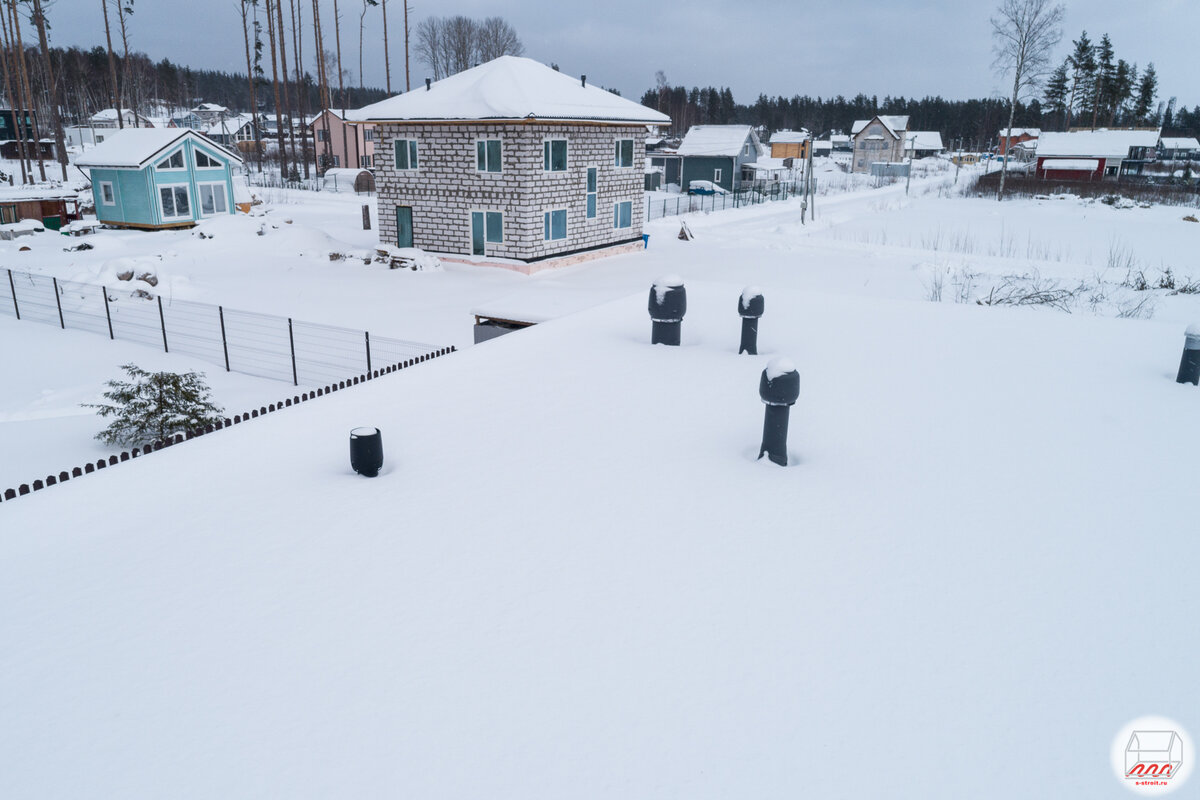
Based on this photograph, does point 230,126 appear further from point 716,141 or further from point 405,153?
point 405,153

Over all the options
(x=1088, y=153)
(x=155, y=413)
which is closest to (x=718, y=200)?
(x=1088, y=153)

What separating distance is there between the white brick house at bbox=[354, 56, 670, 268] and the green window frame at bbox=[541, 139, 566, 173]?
0.10ft

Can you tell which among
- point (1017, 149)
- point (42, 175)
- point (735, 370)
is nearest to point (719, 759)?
point (735, 370)

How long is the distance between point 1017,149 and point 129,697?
118893 millimetres

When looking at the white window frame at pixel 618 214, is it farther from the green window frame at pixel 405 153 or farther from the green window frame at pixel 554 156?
the green window frame at pixel 405 153

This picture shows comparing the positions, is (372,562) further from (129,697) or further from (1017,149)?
(1017,149)

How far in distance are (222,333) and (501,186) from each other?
1136cm

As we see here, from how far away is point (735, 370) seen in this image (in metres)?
8.41

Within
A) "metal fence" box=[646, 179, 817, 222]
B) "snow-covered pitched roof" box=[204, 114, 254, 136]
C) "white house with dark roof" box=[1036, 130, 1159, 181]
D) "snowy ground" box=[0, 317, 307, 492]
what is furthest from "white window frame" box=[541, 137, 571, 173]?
"snow-covered pitched roof" box=[204, 114, 254, 136]

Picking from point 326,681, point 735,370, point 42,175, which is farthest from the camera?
point 42,175

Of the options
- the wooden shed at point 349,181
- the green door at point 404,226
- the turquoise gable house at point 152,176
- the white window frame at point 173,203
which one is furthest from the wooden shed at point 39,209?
the wooden shed at point 349,181

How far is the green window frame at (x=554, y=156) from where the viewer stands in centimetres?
2392

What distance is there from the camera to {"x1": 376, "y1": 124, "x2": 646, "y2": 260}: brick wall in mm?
23547

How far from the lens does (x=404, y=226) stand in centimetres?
2584
